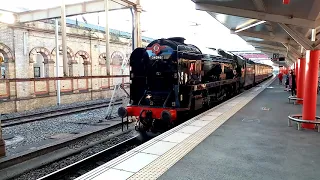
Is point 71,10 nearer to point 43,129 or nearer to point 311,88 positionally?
point 43,129

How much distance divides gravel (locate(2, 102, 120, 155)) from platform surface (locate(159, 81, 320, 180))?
4742 millimetres

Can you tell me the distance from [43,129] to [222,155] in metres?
6.99

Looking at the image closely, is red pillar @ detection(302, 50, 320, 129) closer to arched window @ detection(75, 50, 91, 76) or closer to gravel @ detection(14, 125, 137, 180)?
gravel @ detection(14, 125, 137, 180)

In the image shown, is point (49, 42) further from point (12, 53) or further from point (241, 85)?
point (241, 85)

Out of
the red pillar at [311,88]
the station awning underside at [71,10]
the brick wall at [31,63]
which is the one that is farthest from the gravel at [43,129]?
the red pillar at [311,88]

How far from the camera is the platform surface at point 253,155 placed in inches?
138

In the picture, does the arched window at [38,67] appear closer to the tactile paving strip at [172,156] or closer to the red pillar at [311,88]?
the tactile paving strip at [172,156]

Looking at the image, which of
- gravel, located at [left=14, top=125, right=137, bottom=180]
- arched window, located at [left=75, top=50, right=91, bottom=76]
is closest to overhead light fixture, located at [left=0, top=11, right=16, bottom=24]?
arched window, located at [left=75, top=50, right=91, bottom=76]

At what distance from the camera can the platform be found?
3520 millimetres

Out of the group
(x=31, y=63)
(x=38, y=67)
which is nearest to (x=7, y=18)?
(x=31, y=63)

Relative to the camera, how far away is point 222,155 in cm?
427

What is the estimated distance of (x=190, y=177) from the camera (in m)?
3.42

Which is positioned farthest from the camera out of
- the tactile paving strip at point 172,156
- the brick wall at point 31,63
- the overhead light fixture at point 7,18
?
the brick wall at point 31,63

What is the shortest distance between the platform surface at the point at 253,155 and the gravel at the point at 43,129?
474 cm
